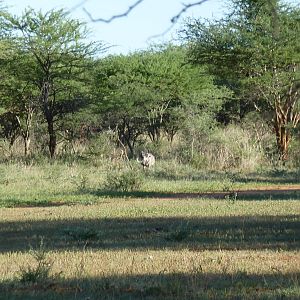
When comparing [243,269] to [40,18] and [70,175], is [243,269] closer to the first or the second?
[70,175]

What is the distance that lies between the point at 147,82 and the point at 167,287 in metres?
32.1

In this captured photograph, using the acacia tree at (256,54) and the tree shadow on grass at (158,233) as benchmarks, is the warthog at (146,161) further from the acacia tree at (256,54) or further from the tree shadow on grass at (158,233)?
the tree shadow on grass at (158,233)

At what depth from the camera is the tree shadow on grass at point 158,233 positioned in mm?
10406

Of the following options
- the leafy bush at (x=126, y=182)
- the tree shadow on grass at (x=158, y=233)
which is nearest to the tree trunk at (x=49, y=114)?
the leafy bush at (x=126, y=182)

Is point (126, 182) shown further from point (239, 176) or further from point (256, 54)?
point (256, 54)

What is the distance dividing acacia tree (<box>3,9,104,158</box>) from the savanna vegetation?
2.5 inches

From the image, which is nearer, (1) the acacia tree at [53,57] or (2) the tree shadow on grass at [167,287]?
(2) the tree shadow on grass at [167,287]

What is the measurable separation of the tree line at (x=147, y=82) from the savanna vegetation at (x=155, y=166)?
75mm

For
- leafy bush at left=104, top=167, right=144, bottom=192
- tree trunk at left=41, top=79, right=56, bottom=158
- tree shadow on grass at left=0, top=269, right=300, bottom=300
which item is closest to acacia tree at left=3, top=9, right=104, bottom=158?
tree trunk at left=41, top=79, right=56, bottom=158

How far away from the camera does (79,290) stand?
22.8 feet

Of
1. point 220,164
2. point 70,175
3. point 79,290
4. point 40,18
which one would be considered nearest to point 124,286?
point 79,290

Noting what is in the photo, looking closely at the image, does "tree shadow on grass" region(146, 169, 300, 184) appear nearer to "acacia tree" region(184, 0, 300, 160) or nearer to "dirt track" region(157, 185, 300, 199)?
"dirt track" region(157, 185, 300, 199)

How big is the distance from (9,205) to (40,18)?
57.8 ft

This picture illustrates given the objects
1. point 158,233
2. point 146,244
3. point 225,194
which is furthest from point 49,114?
point 146,244
